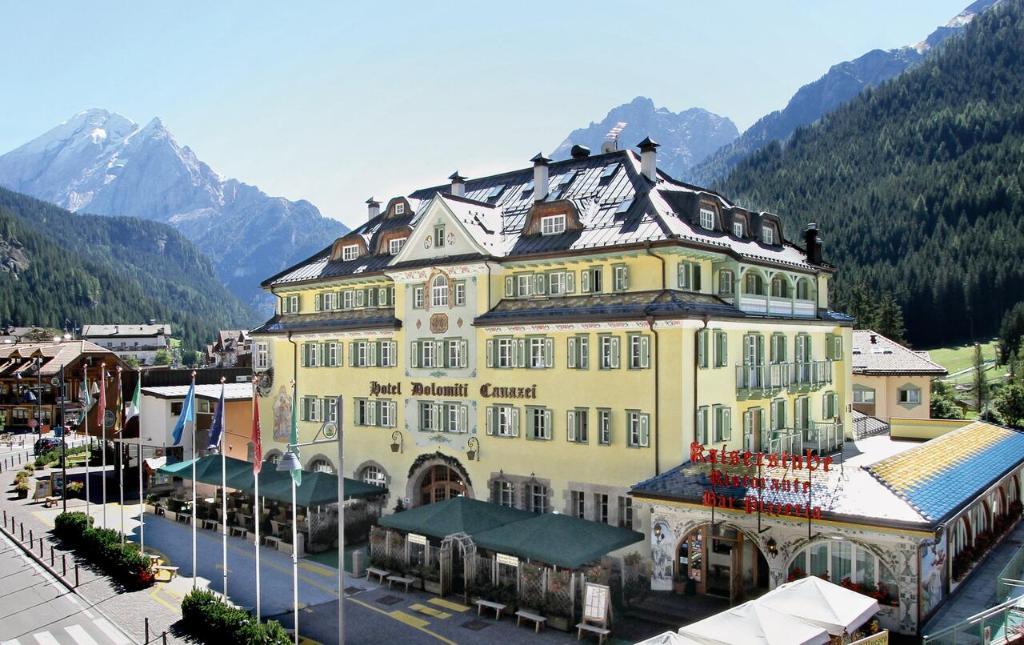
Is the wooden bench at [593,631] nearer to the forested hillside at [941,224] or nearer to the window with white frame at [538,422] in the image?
the window with white frame at [538,422]

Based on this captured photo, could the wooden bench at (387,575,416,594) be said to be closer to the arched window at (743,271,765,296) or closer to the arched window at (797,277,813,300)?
the arched window at (743,271,765,296)

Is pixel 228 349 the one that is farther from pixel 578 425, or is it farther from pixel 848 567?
pixel 848 567

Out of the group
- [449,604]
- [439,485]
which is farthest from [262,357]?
[449,604]

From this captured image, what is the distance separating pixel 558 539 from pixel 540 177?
70.2ft

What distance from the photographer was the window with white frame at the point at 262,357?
2048 inches

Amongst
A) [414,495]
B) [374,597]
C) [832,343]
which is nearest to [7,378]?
[414,495]

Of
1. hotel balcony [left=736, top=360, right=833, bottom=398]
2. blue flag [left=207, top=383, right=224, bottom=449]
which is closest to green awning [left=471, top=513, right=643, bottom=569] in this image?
hotel balcony [left=736, top=360, right=833, bottom=398]

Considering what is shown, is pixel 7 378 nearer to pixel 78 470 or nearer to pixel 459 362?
pixel 78 470

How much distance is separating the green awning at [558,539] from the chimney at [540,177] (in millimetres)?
19016

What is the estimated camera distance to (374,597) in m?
32.7

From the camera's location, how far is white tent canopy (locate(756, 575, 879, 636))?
21094 millimetres

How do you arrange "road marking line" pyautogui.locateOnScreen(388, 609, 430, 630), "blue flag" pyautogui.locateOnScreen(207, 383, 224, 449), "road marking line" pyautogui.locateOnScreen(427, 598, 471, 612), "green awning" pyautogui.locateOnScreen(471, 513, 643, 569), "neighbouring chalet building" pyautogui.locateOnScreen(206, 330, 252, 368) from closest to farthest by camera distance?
"green awning" pyautogui.locateOnScreen(471, 513, 643, 569), "road marking line" pyautogui.locateOnScreen(388, 609, 430, 630), "road marking line" pyautogui.locateOnScreen(427, 598, 471, 612), "blue flag" pyautogui.locateOnScreen(207, 383, 224, 449), "neighbouring chalet building" pyautogui.locateOnScreen(206, 330, 252, 368)

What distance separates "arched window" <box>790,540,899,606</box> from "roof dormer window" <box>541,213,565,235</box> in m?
18.6

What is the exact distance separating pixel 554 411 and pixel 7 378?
99012mm
